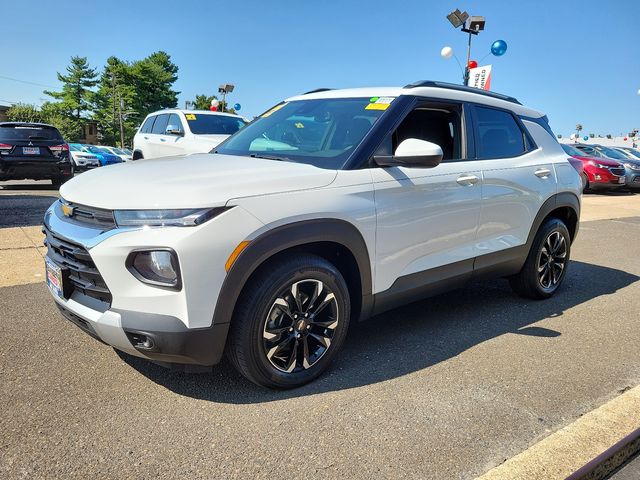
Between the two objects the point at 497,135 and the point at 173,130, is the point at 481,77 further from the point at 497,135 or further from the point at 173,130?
the point at 497,135

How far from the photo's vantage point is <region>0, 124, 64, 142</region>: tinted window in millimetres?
10641

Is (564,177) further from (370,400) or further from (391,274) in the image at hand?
(370,400)

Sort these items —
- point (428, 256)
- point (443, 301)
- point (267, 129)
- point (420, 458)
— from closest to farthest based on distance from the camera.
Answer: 1. point (420, 458)
2. point (428, 256)
3. point (267, 129)
4. point (443, 301)

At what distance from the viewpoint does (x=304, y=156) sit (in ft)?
10.3

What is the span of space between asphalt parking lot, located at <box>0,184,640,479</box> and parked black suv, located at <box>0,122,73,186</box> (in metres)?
7.61

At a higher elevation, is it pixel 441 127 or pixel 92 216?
pixel 441 127

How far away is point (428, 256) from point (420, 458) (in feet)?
4.66

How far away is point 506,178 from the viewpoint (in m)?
3.92

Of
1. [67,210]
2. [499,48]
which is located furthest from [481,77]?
[67,210]

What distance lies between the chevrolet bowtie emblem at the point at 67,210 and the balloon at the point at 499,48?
15397 mm

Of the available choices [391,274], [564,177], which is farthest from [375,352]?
[564,177]

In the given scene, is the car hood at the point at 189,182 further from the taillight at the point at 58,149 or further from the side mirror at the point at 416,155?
the taillight at the point at 58,149

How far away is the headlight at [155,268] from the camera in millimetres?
2293

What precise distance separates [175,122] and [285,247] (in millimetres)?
8264
